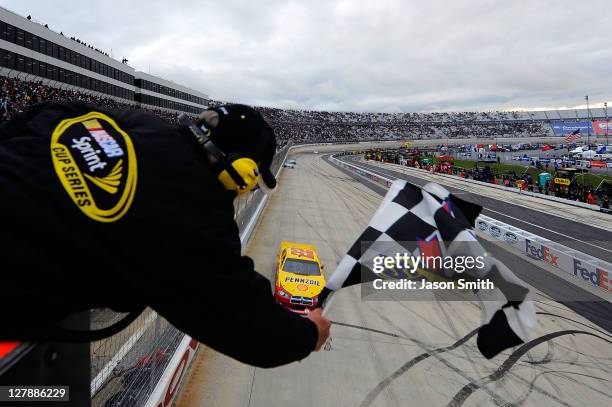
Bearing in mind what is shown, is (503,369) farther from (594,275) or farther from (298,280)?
(594,275)

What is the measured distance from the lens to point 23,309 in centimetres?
118

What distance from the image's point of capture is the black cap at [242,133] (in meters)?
1.62

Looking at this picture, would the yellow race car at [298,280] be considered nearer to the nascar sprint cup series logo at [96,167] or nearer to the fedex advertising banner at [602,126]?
the nascar sprint cup series logo at [96,167]

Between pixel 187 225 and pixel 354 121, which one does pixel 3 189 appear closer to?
pixel 187 225

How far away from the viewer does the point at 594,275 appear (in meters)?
11.8

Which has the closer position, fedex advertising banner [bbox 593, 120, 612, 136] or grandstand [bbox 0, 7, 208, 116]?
grandstand [bbox 0, 7, 208, 116]

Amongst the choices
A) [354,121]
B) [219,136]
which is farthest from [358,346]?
[354,121]


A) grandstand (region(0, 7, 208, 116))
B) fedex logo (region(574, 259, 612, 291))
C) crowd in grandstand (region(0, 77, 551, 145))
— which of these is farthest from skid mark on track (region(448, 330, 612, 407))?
crowd in grandstand (region(0, 77, 551, 145))

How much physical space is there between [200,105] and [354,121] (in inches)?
2972

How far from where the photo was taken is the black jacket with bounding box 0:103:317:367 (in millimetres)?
1188

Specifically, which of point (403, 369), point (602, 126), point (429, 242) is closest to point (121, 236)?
point (429, 242)

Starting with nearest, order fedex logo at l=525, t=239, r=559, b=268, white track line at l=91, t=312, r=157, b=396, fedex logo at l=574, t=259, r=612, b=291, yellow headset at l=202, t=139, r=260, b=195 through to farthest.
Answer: yellow headset at l=202, t=139, r=260, b=195 → white track line at l=91, t=312, r=157, b=396 → fedex logo at l=574, t=259, r=612, b=291 → fedex logo at l=525, t=239, r=559, b=268

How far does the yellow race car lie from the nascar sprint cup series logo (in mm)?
8032

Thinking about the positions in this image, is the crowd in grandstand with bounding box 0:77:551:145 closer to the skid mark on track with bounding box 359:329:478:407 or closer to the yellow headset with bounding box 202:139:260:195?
the skid mark on track with bounding box 359:329:478:407
